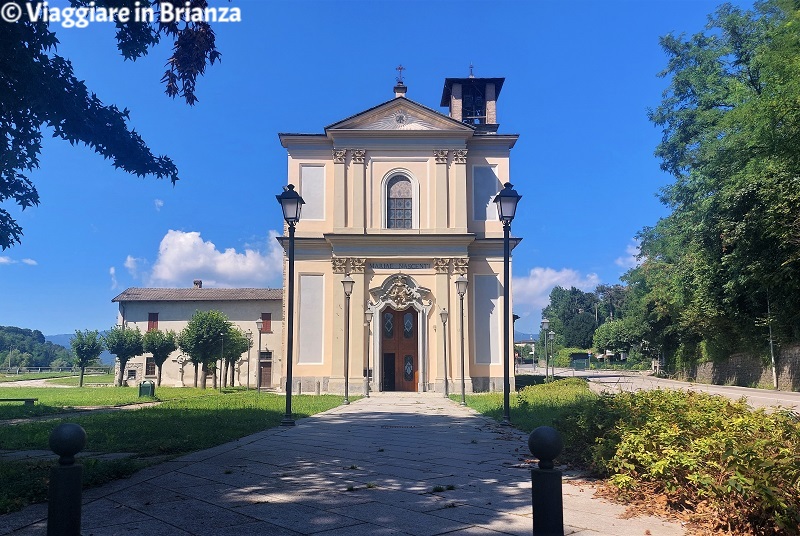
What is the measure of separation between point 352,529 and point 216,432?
22.8 ft

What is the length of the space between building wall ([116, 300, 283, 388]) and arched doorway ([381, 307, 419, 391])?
1788cm

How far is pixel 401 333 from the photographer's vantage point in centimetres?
2956

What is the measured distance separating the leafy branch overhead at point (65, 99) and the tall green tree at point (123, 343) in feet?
119

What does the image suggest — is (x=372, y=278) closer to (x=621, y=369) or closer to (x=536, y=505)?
(x=536, y=505)

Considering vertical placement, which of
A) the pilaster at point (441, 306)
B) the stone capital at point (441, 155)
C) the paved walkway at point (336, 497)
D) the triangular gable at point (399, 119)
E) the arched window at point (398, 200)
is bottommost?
the paved walkway at point (336, 497)

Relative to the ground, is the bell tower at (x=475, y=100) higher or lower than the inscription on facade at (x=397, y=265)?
higher

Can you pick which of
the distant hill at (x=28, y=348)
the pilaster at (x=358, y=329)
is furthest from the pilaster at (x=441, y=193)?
the distant hill at (x=28, y=348)

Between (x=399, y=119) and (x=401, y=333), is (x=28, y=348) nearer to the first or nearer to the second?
(x=401, y=333)

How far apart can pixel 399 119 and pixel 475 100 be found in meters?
7.21

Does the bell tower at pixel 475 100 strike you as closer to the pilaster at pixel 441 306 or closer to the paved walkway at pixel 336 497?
the pilaster at pixel 441 306

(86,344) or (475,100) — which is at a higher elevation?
(475,100)

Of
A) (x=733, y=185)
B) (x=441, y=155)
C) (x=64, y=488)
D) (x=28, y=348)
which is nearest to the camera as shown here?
(x=64, y=488)

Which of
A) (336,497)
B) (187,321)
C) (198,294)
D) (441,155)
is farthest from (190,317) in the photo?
(336,497)

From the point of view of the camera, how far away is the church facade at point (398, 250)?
28.7 metres
